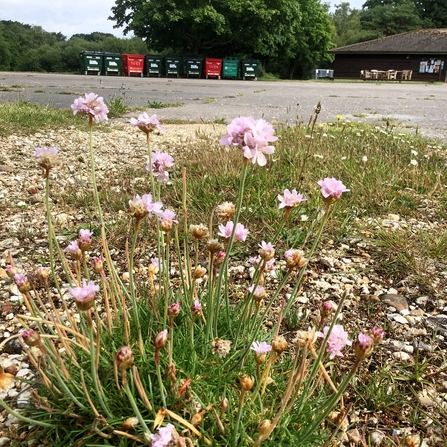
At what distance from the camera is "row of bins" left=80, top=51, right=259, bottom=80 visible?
76.6 ft

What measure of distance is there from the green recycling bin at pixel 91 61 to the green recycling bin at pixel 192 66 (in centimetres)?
463

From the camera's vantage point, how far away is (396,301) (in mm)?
1902

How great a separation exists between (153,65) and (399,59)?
25.3 m

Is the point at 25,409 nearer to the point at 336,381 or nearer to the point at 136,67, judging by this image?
the point at 336,381

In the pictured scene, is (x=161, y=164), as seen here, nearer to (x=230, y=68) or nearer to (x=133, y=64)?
(x=133, y=64)

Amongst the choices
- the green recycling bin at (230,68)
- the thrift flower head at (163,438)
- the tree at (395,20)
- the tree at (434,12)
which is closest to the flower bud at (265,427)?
the thrift flower head at (163,438)

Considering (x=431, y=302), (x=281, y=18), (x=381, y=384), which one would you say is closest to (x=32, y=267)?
(x=381, y=384)

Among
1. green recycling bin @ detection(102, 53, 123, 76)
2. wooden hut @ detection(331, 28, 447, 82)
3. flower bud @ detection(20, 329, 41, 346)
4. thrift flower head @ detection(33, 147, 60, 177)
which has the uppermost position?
wooden hut @ detection(331, 28, 447, 82)

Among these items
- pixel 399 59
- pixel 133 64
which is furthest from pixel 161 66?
pixel 399 59

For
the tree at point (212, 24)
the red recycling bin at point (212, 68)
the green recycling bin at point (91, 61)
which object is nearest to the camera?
the green recycling bin at point (91, 61)

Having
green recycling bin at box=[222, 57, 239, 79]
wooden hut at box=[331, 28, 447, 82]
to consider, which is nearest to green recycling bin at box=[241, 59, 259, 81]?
green recycling bin at box=[222, 57, 239, 79]

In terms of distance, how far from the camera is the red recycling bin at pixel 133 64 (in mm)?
23797

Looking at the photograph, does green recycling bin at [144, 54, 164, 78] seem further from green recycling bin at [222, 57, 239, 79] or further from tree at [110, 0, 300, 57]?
tree at [110, 0, 300, 57]

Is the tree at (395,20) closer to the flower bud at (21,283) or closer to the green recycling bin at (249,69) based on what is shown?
the green recycling bin at (249,69)
